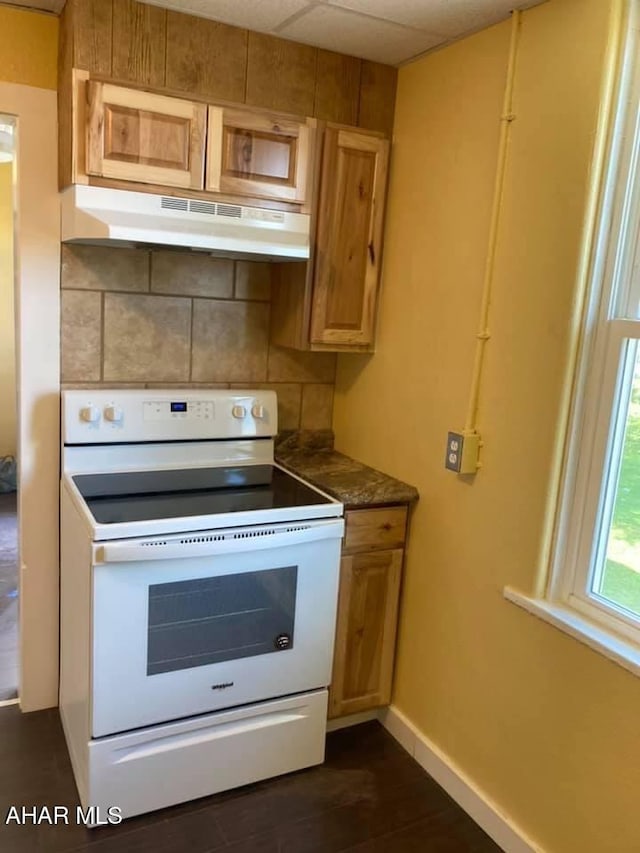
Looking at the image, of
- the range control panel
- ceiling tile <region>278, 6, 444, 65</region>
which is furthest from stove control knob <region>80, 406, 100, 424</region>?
ceiling tile <region>278, 6, 444, 65</region>

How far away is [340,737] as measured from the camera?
2.36 metres

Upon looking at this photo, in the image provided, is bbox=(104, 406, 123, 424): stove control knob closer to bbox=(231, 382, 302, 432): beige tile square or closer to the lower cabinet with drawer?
bbox=(231, 382, 302, 432): beige tile square

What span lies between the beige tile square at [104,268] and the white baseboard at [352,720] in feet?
5.49

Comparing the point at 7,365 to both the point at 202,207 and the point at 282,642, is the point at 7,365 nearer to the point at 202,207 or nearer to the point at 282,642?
the point at 202,207

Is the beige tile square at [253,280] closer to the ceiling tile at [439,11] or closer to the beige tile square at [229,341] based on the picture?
the beige tile square at [229,341]

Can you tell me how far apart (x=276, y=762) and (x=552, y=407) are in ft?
4.56

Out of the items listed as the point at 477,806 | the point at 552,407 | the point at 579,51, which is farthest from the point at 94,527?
the point at 579,51

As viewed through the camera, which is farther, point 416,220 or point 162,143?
point 416,220

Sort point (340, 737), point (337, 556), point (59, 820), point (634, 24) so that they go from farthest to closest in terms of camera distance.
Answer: point (340, 737) → point (337, 556) → point (59, 820) → point (634, 24)

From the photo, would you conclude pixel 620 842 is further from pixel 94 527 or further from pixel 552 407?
pixel 94 527

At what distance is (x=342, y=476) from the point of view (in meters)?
2.37

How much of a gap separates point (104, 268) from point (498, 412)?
4.47ft

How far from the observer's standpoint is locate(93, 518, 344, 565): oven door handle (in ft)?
5.69

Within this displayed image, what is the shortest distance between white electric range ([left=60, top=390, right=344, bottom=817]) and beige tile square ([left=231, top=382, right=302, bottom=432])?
35 cm
